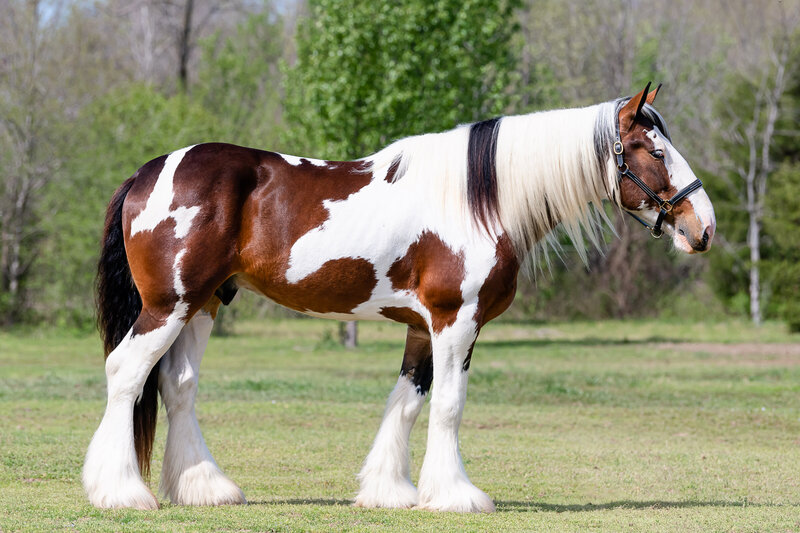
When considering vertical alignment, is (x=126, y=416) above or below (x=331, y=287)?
below

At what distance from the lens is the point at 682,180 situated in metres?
5.75

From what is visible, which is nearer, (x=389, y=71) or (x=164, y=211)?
(x=164, y=211)

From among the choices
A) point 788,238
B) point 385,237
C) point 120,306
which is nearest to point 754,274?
point 788,238

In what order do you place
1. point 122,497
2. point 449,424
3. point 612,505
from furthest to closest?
point 612,505, point 449,424, point 122,497

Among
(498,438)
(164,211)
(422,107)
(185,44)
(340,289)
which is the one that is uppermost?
(185,44)

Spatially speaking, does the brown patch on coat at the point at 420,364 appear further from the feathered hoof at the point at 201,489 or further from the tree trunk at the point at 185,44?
the tree trunk at the point at 185,44

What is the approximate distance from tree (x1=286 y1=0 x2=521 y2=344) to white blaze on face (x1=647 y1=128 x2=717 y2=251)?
49.5 ft

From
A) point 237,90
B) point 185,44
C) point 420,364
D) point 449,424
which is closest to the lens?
point 449,424

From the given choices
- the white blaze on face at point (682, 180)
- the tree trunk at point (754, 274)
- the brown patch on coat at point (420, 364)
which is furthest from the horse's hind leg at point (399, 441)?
the tree trunk at point (754, 274)

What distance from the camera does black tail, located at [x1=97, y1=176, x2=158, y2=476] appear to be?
5.70 meters

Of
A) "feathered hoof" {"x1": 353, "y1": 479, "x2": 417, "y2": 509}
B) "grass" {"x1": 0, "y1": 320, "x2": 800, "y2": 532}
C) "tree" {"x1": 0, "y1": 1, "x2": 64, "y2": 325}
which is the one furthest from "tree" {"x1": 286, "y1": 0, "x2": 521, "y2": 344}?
"feathered hoof" {"x1": 353, "y1": 479, "x2": 417, "y2": 509}

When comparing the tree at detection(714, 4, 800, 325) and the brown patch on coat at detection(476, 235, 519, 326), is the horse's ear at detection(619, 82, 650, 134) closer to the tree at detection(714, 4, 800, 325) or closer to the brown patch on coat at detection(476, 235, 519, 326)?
the brown patch on coat at detection(476, 235, 519, 326)

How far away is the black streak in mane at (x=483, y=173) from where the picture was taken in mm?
5707

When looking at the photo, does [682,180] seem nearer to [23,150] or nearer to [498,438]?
[498,438]
